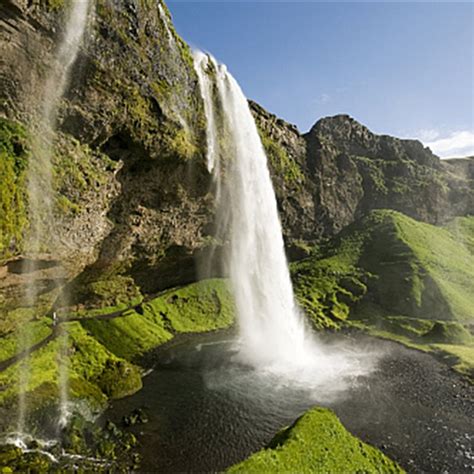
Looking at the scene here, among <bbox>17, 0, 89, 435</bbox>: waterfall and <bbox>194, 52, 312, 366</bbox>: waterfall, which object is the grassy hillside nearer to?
<bbox>194, 52, 312, 366</bbox>: waterfall

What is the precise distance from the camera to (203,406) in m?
30.6

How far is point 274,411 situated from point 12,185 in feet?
88.1

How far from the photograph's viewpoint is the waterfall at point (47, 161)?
29109 mm

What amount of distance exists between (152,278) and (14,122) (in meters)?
34.0

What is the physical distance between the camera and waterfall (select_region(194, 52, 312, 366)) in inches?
1987

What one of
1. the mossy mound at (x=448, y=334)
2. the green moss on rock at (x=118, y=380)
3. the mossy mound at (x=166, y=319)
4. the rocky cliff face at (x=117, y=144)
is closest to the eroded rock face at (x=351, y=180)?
the mossy mound at (x=166, y=319)

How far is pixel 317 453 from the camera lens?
61.3 ft

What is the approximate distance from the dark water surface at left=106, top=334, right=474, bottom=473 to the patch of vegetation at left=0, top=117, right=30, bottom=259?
620 inches

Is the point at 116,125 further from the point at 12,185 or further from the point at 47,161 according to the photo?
the point at 12,185

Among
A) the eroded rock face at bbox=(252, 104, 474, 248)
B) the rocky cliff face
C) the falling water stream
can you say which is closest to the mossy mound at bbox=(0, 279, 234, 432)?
the rocky cliff face

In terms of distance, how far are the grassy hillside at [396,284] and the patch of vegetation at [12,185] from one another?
150 feet

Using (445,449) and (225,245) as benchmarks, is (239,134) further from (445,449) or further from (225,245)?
(445,449)

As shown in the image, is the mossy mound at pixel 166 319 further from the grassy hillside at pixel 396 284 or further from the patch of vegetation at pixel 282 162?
the patch of vegetation at pixel 282 162

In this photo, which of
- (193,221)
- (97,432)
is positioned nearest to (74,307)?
(193,221)
